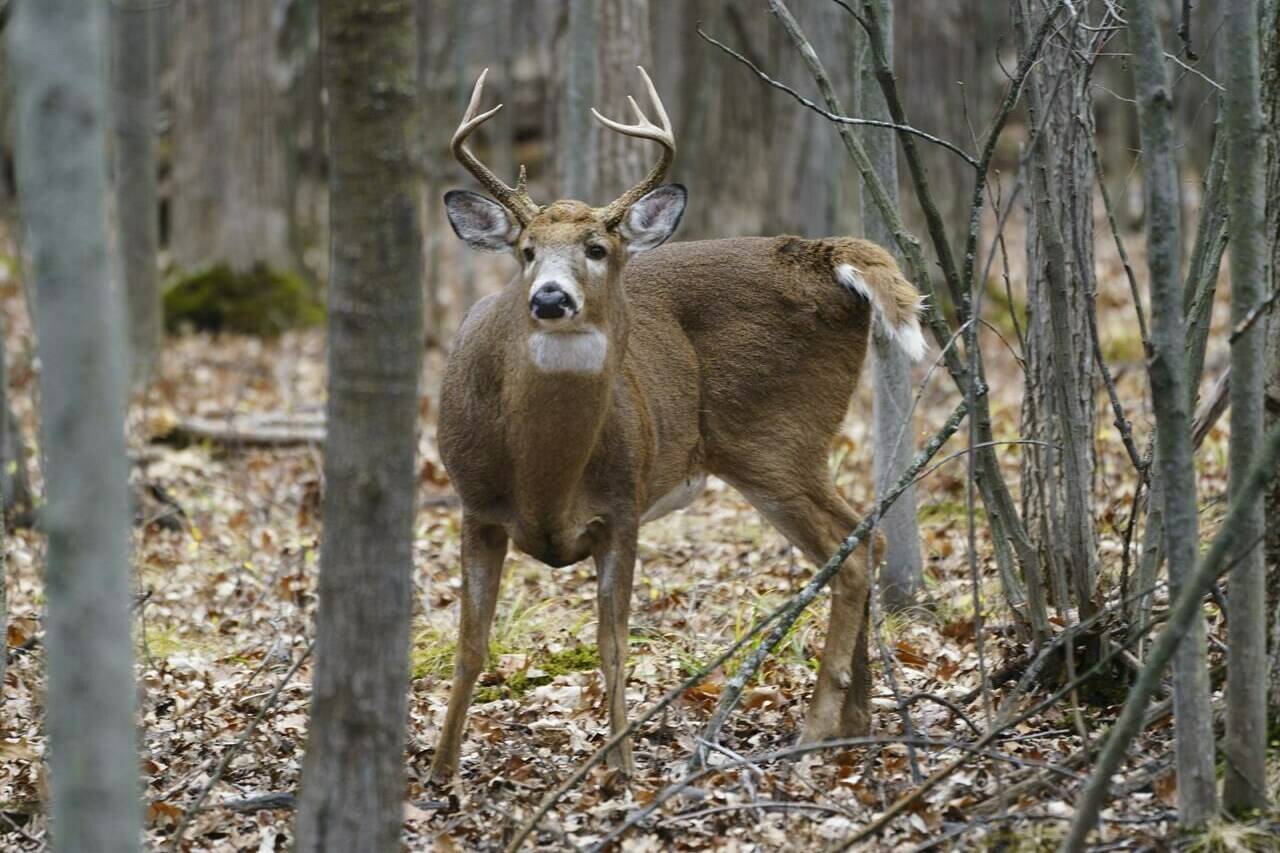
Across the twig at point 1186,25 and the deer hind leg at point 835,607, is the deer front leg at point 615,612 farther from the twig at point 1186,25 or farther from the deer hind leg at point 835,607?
the twig at point 1186,25

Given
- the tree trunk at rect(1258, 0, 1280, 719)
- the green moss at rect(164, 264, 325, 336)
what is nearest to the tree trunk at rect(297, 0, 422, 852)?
the tree trunk at rect(1258, 0, 1280, 719)

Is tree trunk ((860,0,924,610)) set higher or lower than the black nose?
lower

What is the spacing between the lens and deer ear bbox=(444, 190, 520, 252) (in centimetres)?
516

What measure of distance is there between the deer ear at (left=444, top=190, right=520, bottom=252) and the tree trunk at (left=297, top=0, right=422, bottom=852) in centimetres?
178

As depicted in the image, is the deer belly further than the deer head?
Yes

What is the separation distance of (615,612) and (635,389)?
80cm

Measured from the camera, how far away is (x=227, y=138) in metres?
15.8

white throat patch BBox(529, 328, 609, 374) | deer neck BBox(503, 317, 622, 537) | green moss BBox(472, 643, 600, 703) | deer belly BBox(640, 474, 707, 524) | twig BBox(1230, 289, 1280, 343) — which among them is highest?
twig BBox(1230, 289, 1280, 343)

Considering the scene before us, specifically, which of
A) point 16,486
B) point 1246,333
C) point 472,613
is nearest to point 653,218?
point 472,613

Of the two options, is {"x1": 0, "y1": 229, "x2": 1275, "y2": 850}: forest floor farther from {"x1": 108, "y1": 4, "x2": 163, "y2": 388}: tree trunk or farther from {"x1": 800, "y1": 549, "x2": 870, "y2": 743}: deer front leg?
{"x1": 108, "y1": 4, "x2": 163, "y2": 388}: tree trunk

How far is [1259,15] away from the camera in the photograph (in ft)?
15.6

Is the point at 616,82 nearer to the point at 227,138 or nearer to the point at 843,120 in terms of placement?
the point at 843,120

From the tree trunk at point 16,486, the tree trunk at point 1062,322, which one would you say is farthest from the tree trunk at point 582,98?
the tree trunk at point 1062,322

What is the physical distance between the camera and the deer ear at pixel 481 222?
16.9 ft
